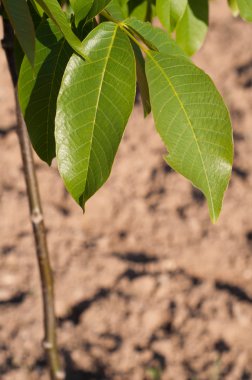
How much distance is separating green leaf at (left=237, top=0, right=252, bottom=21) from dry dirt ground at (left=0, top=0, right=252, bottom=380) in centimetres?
159

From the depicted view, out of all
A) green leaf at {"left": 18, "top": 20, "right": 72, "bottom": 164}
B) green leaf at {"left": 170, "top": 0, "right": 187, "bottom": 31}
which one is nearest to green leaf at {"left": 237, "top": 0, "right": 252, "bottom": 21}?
green leaf at {"left": 170, "top": 0, "right": 187, "bottom": 31}

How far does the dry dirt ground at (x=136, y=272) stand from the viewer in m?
2.40

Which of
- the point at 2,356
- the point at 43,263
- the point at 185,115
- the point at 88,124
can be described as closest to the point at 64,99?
the point at 88,124

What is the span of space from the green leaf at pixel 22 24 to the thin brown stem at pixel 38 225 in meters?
0.44

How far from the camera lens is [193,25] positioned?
47.3 inches

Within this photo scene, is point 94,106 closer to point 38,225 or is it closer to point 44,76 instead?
point 44,76

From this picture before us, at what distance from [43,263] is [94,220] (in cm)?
142

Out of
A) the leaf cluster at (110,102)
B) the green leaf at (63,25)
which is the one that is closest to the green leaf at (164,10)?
the leaf cluster at (110,102)

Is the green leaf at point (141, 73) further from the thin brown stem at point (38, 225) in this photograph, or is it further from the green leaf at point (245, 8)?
the thin brown stem at point (38, 225)

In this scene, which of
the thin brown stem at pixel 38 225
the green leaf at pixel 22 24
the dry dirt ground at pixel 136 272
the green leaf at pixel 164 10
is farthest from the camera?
the dry dirt ground at pixel 136 272

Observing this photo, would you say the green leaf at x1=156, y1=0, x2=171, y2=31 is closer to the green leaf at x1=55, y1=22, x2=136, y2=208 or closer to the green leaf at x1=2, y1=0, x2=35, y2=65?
the green leaf at x1=55, y1=22, x2=136, y2=208

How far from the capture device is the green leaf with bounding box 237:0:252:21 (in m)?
1.06

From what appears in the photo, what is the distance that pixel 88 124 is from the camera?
0.86 meters

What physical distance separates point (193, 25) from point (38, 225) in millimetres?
637
